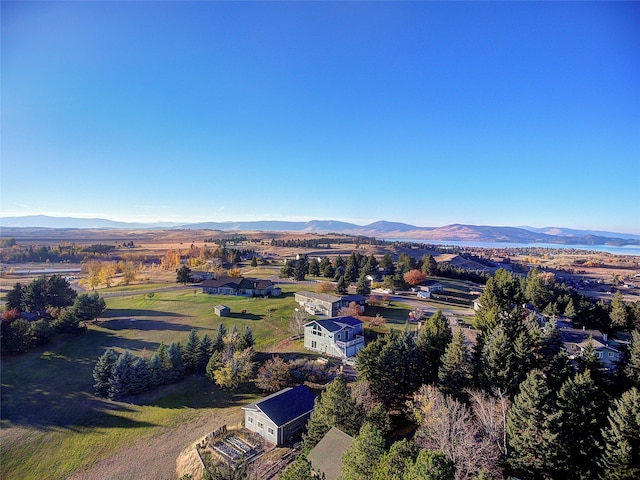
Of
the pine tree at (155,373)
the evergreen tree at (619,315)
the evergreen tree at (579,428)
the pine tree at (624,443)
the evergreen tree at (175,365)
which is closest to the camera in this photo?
the pine tree at (624,443)

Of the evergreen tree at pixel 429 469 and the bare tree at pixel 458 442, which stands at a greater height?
the evergreen tree at pixel 429 469

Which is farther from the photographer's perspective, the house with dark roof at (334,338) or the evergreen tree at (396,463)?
the house with dark roof at (334,338)

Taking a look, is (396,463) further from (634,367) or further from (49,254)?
(49,254)

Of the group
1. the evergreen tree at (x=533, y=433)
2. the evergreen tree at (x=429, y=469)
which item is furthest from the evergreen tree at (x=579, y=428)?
the evergreen tree at (x=429, y=469)

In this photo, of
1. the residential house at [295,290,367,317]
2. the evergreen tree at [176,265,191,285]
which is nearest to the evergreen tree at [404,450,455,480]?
the residential house at [295,290,367,317]

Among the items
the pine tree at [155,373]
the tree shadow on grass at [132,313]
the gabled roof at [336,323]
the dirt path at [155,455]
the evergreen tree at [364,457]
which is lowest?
the dirt path at [155,455]

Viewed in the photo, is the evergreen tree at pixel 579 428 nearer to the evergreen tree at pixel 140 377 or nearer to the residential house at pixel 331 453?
the residential house at pixel 331 453

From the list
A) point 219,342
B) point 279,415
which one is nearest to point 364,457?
point 279,415

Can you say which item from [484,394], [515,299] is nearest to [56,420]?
[484,394]
